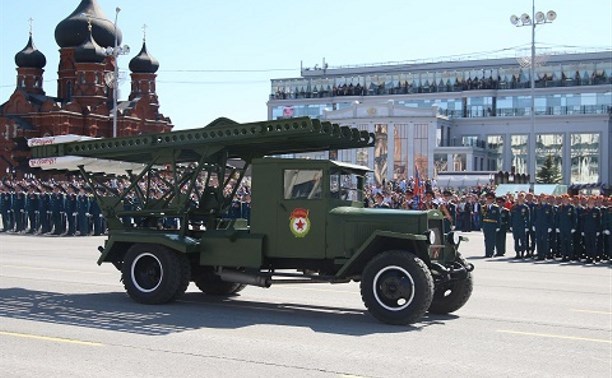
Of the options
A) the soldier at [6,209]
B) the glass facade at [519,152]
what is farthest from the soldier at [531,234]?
the glass facade at [519,152]

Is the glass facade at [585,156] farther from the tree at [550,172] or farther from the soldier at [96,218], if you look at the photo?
the soldier at [96,218]

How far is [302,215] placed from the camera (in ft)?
36.8

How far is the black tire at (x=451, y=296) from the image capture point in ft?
37.2

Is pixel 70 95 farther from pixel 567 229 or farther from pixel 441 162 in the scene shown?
pixel 567 229

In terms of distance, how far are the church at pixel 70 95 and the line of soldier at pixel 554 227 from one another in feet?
206

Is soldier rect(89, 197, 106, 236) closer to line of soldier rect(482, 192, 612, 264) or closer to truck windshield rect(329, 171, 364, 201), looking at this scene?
line of soldier rect(482, 192, 612, 264)

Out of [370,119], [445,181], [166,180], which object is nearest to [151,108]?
[370,119]

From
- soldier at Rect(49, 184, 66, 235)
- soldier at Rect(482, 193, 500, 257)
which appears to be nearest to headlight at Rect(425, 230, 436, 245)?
soldier at Rect(482, 193, 500, 257)

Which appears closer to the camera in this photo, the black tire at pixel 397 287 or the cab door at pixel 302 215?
the black tire at pixel 397 287

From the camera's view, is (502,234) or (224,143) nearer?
(224,143)

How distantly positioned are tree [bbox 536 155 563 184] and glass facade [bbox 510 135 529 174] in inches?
59.7

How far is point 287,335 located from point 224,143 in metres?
3.22

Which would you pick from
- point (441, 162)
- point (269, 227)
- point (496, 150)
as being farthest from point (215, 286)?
point (496, 150)

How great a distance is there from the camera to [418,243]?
10.8m
